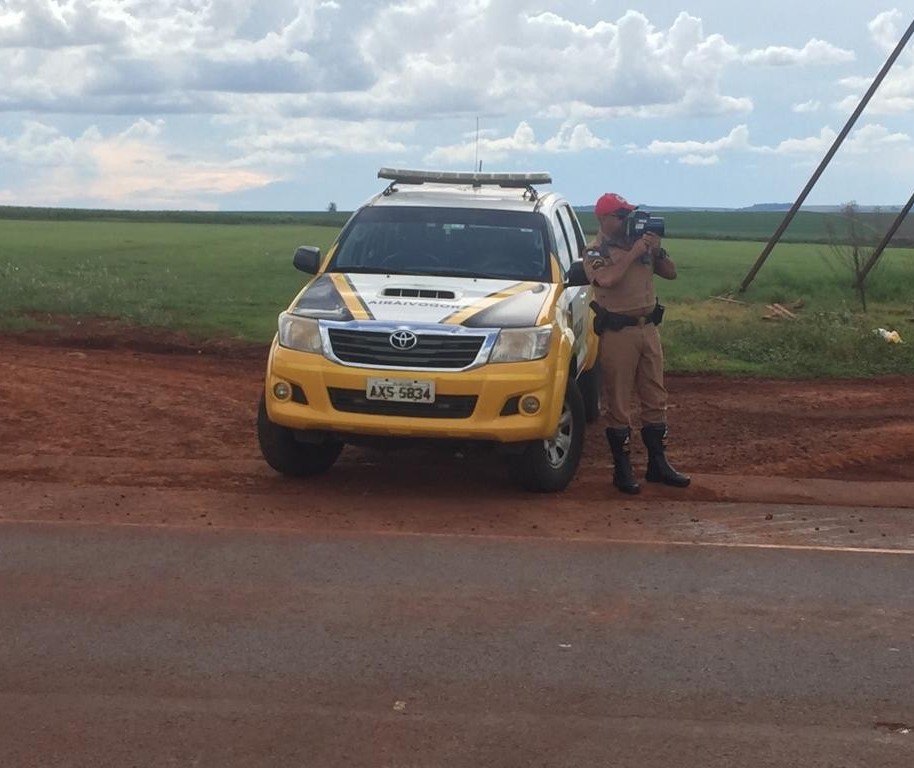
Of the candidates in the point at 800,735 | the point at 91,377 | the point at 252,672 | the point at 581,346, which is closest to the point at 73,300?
the point at 91,377

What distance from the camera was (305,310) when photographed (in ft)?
27.6

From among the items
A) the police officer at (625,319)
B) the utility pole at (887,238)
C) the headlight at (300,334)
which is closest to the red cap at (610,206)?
the police officer at (625,319)

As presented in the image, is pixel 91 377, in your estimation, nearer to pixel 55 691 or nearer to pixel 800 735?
pixel 55 691

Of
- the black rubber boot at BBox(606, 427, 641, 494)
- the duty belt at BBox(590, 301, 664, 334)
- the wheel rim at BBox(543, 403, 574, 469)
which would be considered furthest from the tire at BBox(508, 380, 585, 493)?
the duty belt at BBox(590, 301, 664, 334)

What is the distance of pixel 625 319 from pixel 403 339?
157 centimetres

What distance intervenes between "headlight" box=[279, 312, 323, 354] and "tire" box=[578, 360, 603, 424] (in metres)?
3.49

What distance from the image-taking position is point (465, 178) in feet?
34.6

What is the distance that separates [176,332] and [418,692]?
12979 mm

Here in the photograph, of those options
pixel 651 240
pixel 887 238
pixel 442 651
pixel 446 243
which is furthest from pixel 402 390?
pixel 887 238

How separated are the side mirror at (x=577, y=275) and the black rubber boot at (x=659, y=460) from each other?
1042 millimetres

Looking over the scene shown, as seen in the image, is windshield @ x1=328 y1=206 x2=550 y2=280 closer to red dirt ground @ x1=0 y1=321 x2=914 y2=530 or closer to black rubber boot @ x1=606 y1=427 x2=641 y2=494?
black rubber boot @ x1=606 y1=427 x2=641 y2=494

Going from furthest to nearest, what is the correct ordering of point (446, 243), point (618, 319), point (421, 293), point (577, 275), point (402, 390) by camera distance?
point (446, 243) < point (577, 275) < point (618, 319) < point (421, 293) < point (402, 390)

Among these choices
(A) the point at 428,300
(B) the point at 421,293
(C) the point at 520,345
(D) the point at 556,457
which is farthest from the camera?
(D) the point at 556,457

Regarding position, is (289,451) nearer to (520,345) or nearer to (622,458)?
(520,345)
